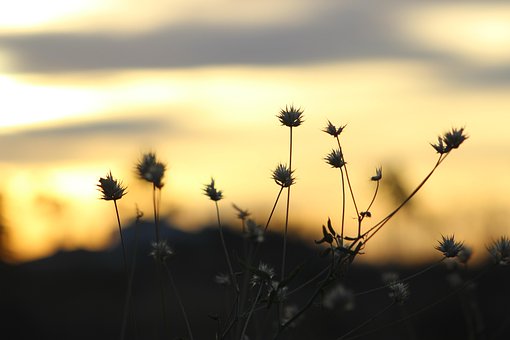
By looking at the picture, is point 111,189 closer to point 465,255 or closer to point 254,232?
point 254,232

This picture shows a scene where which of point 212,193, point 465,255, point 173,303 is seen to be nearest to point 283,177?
point 212,193

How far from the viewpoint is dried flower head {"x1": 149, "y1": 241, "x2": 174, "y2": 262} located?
4.65 m

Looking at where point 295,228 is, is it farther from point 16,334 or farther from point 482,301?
point 16,334

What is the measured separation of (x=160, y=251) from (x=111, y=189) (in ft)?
1.63

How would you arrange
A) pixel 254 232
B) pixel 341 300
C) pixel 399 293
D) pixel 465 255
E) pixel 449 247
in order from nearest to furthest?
1. pixel 341 300
2. pixel 254 232
3. pixel 449 247
4. pixel 399 293
5. pixel 465 255

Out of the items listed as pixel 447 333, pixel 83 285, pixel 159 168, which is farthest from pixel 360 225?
pixel 83 285

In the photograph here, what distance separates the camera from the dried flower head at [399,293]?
482 centimetres

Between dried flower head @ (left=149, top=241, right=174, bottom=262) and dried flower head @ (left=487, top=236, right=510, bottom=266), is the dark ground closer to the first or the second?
dried flower head @ (left=149, top=241, right=174, bottom=262)

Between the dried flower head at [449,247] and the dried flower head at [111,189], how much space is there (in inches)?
51.8

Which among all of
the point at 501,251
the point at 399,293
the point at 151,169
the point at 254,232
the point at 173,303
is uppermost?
the point at 151,169

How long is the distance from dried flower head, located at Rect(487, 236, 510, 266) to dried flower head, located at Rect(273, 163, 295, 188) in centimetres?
89

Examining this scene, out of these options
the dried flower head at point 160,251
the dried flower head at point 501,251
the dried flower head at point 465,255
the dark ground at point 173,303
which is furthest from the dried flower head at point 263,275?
the dried flower head at point 465,255

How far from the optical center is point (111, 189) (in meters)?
4.57

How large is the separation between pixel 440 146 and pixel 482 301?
2052cm
